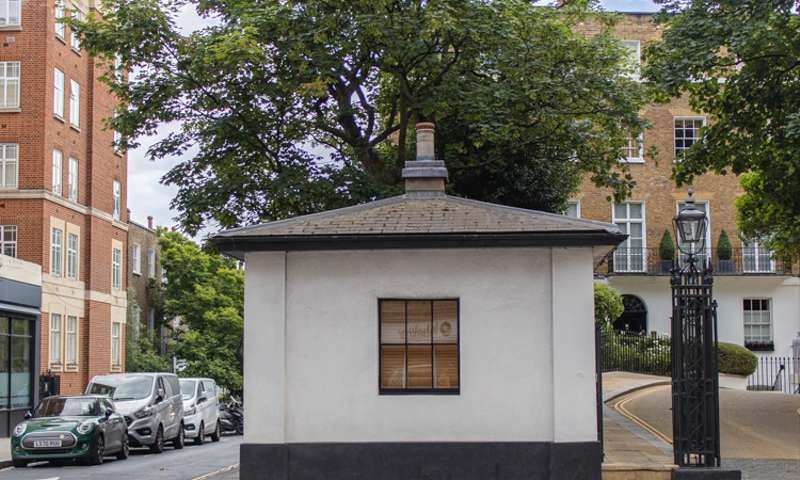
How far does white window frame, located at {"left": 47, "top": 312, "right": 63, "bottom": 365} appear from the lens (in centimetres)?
3909

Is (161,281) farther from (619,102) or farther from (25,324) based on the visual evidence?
(619,102)

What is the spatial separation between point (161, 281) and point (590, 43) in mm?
39384

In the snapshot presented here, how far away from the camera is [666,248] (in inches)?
1654

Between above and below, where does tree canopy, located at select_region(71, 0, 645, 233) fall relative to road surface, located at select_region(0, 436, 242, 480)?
above

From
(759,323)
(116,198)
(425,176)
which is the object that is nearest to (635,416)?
(425,176)

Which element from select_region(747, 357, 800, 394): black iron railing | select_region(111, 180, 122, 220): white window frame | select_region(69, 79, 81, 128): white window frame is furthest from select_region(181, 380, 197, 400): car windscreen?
select_region(747, 357, 800, 394): black iron railing

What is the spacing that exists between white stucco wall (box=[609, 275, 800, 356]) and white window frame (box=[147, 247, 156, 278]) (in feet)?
83.3

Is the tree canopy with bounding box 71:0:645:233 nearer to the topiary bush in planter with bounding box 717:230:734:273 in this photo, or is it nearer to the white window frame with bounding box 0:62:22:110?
the white window frame with bounding box 0:62:22:110

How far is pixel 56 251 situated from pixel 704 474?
3060 centimetres

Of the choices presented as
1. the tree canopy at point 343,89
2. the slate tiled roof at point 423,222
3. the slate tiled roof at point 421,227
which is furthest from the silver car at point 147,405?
the slate tiled roof at point 423,222

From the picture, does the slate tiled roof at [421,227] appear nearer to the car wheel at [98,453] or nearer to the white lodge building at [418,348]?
the white lodge building at [418,348]

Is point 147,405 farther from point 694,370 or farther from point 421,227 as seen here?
point 694,370

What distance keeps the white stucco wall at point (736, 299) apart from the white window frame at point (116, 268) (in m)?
20.3

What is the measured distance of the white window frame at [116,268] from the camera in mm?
46406
